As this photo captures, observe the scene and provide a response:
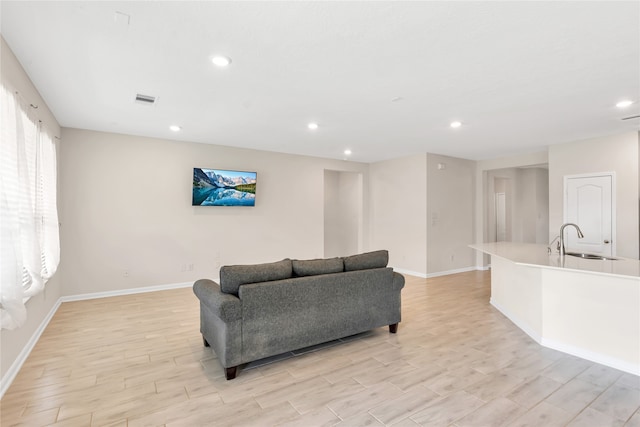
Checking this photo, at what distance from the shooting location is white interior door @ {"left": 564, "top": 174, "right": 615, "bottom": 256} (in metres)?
4.95

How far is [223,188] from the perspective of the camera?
5762 mm

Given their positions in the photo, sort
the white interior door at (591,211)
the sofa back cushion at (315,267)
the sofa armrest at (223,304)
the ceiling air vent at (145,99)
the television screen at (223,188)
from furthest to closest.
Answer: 1. the television screen at (223,188)
2. the white interior door at (591,211)
3. the ceiling air vent at (145,99)
4. the sofa back cushion at (315,267)
5. the sofa armrest at (223,304)

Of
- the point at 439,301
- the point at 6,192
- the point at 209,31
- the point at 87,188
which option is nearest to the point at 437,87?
the point at 209,31

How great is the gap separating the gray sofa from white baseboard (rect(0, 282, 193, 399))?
1.42 m

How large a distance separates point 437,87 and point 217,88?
2184 millimetres

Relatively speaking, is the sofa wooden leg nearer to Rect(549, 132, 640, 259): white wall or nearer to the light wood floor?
the light wood floor

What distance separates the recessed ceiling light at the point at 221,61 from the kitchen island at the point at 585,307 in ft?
10.7

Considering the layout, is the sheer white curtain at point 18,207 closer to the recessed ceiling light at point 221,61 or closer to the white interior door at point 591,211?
the recessed ceiling light at point 221,61

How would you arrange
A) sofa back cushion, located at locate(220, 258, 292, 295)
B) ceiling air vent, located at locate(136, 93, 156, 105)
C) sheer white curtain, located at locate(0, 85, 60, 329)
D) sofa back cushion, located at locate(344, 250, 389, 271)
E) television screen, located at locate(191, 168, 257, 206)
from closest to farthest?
sheer white curtain, located at locate(0, 85, 60, 329) < sofa back cushion, located at locate(220, 258, 292, 295) < sofa back cushion, located at locate(344, 250, 389, 271) < ceiling air vent, located at locate(136, 93, 156, 105) < television screen, located at locate(191, 168, 257, 206)

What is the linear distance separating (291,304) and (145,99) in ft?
9.03

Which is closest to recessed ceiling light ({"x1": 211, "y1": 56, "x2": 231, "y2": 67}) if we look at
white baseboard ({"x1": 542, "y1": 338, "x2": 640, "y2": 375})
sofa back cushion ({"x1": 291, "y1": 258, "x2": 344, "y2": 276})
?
sofa back cushion ({"x1": 291, "y1": 258, "x2": 344, "y2": 276})

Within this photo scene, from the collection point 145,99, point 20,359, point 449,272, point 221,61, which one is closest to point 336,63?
point 221,61

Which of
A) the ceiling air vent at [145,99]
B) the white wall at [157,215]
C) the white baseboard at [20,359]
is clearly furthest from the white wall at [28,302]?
the ceiling air vent at [145,99]

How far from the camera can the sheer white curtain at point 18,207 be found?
1.97 m
